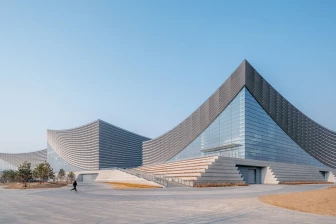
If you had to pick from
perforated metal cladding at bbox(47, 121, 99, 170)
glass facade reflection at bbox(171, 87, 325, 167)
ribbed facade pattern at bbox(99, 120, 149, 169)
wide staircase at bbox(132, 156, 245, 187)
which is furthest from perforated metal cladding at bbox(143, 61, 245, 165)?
perforated metal cladding at bbox(47, 121, 99, 170)

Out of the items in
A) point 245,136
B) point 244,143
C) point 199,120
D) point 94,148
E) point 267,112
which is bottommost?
point 94,148

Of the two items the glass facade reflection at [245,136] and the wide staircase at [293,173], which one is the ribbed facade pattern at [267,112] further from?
the wide staircase at [293,173]

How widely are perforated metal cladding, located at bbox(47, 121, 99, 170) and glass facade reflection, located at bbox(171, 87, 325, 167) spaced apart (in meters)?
71.2

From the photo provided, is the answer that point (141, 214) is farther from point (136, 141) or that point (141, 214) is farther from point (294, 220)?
point (136, 141)

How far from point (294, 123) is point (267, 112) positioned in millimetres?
19869

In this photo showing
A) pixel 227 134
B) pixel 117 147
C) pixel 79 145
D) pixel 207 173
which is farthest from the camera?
pixel 117 147

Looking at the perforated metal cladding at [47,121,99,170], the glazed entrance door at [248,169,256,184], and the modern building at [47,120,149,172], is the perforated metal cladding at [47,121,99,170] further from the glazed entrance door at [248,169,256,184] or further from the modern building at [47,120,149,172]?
the glazed entrance door at [248,169,256,184]

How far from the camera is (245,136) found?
214 ft

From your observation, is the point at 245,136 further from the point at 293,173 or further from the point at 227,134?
the point at 293,173

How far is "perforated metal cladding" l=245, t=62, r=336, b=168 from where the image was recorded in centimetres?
7566

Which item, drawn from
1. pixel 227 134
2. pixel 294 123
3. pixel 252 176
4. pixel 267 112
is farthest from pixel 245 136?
pixel 294 123

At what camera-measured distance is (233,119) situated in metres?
70.2

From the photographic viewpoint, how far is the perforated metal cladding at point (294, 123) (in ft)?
248

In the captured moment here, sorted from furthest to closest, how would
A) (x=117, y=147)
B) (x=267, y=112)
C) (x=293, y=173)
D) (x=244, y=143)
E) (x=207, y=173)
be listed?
(x=117, y=147), (x=267, y=112), (x=293, y=173), (x=244, y=143), (x=207, y=173)
